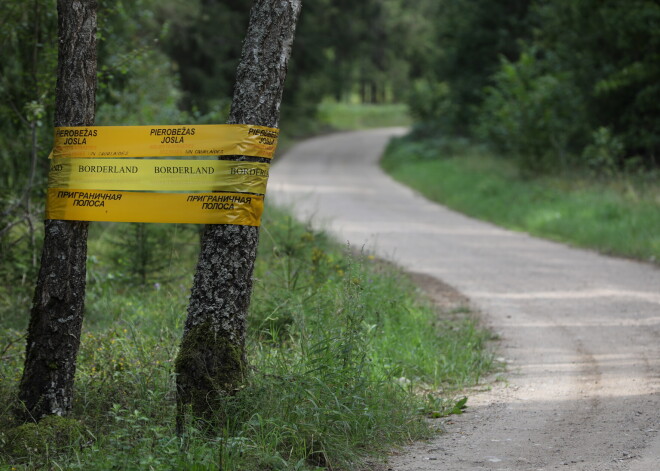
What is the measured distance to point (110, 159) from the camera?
5594 millimetres

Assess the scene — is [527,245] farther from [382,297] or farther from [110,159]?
[110,159]

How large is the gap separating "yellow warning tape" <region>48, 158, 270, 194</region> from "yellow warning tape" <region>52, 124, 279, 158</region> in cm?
6

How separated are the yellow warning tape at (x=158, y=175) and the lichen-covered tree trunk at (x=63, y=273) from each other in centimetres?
30

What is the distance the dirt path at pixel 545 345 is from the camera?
17.3ft

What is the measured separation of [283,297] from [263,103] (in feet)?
9.30

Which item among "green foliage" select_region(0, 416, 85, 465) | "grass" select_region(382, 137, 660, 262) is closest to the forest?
"green foliage" select_region(0, 416, 85, 465)

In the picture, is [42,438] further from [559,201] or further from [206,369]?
[559,201]

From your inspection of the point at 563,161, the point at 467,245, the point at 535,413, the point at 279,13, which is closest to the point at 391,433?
the point at 535,413

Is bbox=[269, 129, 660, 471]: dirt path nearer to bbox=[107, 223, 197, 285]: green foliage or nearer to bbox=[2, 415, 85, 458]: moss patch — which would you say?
bbox=[2, 415, 85, 458]: moss patch

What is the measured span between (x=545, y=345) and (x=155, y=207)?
170 inches

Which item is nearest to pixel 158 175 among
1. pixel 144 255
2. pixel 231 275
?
pixel 231 275

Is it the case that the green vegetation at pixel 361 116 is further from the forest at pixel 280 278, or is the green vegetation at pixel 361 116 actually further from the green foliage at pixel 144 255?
the green foliage at pixel 144 255

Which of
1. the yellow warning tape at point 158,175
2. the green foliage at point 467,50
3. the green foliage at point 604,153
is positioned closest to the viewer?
the yellow warning tape at point 158,175

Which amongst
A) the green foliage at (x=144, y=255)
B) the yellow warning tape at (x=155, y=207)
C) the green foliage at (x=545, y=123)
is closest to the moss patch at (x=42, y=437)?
the yellow warning tape at (x=155, y=207)
